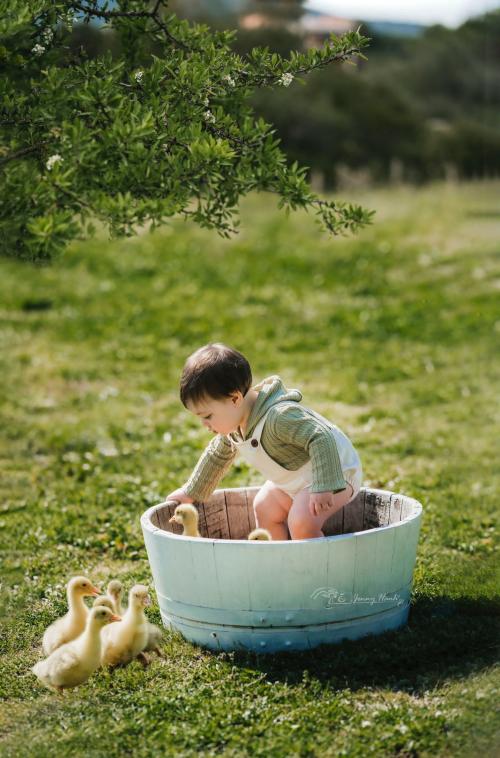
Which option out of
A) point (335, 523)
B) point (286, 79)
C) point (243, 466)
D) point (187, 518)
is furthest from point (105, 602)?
point (243, 466)

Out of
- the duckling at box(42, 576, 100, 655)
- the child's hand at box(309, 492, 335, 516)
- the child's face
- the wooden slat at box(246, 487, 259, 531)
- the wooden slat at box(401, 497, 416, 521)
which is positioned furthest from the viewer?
the wooden slat at box(246, 487, 259, 531)

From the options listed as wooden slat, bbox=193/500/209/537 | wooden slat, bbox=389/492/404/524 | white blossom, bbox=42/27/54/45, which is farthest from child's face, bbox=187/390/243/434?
white blossom, bbox=42/27/54/45

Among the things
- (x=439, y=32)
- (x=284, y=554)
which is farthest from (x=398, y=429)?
(x=439, y=32)

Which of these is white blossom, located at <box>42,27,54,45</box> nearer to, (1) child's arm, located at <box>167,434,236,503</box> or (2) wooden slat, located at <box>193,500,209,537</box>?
(1) child's arm, located at <box>167,434,236,503</box>

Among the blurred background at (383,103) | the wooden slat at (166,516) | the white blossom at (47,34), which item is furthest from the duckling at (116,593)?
the blurred background at (383,103)

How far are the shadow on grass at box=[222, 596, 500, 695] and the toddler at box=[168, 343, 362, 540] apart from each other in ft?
1.74

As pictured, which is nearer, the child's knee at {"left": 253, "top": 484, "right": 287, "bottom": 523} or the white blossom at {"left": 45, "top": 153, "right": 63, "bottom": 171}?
the white blossom at {"left": 45, "top": 153, "right": 63, "bottom": 171}

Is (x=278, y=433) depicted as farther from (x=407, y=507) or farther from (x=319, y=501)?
(x=407, y=507)

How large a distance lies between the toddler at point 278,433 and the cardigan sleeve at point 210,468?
0.45 ft

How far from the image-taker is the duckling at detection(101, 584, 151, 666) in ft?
12.9

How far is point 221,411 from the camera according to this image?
430cm

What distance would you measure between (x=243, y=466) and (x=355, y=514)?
239cm

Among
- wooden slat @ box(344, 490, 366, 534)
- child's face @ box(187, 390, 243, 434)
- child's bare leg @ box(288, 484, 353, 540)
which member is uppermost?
child's face @ box(187, 390, 243, 434)

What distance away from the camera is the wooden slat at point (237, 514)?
5.01m
